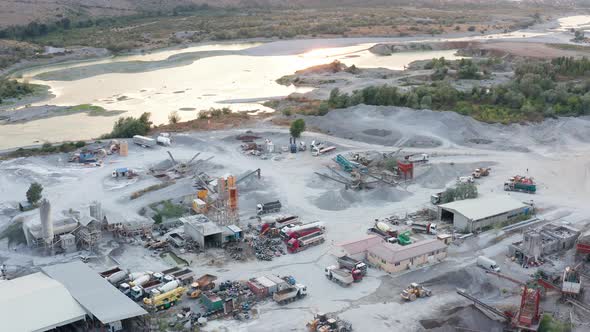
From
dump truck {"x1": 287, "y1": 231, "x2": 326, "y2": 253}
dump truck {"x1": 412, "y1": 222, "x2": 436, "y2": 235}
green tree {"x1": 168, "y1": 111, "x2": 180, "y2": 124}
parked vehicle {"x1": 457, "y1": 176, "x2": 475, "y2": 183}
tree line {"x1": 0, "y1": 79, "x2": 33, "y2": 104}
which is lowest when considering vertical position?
dump truck {"x1": 412, "y1": 222, "x2": 436, "y2": 235}

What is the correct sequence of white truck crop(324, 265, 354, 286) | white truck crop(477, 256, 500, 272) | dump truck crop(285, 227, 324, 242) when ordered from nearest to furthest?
white truck crop(324, 265, 354, 286), white truck crop(477, 256, 500, 272), dump truck crop(285, 227, 324, 242)

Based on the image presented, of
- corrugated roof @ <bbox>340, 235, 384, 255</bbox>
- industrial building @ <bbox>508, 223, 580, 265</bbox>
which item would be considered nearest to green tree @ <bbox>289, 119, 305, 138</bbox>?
corrugated roof @ <bbox>340, 235, 384, 255</bbox>

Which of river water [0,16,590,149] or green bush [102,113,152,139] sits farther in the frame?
river water [0,16,590,149]

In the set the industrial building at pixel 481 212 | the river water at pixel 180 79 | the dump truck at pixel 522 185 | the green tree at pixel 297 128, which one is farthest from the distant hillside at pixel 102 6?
the industrial building at pixel 481 212

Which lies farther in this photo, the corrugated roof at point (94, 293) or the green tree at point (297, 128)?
the green tree at point (297, 128)

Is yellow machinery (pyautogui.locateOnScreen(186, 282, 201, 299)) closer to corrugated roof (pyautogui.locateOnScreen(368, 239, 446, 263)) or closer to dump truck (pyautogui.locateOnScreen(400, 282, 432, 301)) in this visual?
corrugated roof (pyautogui.locateOnScreen(368, 239, 446, 263))

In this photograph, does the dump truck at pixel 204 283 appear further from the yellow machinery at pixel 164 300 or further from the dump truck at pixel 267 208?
the dump truck at pixel 267 208

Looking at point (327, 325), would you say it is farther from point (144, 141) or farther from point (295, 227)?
point (144, 141)
